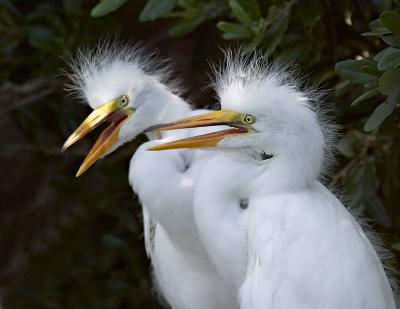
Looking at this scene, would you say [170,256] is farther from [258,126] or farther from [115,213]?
[115,213]

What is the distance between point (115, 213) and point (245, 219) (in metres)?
1.52

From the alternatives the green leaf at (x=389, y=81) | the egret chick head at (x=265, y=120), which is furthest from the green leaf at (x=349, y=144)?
the green leaf at (x=389, y=81)

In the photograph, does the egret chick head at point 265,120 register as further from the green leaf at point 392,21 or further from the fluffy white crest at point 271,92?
the green leaf at point 392,21

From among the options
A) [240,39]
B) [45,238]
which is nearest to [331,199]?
[240,39]

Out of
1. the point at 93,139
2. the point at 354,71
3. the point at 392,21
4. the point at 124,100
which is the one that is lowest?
the point at 93,139

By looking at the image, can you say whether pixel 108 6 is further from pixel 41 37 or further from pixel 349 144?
pixel 349 144

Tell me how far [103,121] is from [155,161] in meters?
0.18

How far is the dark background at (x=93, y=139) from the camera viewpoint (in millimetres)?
3074

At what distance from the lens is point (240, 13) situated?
278 cm

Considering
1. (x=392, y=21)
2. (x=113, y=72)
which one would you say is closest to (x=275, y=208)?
(x=392, y=21)

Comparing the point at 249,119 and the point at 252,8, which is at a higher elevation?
the point at 252,8

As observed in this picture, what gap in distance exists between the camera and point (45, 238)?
4.47 metres

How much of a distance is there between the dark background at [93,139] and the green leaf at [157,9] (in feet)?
0.63

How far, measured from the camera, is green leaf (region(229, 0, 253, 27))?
2.78 m
